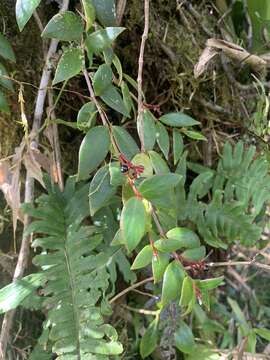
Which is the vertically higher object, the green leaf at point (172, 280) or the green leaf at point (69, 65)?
the green leaf at point (69, 65)

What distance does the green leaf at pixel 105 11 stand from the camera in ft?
2.71

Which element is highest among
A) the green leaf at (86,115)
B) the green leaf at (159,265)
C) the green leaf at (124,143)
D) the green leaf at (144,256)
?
the green leaf at (86,115)

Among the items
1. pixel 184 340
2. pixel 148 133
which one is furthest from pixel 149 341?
pixel 148 133

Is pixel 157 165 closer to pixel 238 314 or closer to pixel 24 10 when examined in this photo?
pixel 24 10

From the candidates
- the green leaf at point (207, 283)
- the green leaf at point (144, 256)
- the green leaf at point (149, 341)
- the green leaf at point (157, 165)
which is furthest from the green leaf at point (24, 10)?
the green leaf at point (149, 341)

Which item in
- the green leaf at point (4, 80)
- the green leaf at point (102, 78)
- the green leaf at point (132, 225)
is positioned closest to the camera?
the green leaf at point (132, 225)

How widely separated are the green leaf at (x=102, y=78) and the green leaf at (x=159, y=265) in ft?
0.86

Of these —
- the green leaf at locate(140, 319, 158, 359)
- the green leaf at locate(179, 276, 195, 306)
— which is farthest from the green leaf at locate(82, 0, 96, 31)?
the green leaf at locate(140, 319, 158, 359)

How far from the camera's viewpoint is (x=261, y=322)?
59.6 inches

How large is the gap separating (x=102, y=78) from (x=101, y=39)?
0.06 metres

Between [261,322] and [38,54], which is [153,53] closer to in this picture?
[38,54]

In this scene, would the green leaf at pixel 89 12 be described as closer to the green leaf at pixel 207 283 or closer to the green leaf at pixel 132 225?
the green leaf at pixel 132 225

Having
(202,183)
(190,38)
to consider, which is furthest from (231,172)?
(190,38)

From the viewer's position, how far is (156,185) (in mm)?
736
